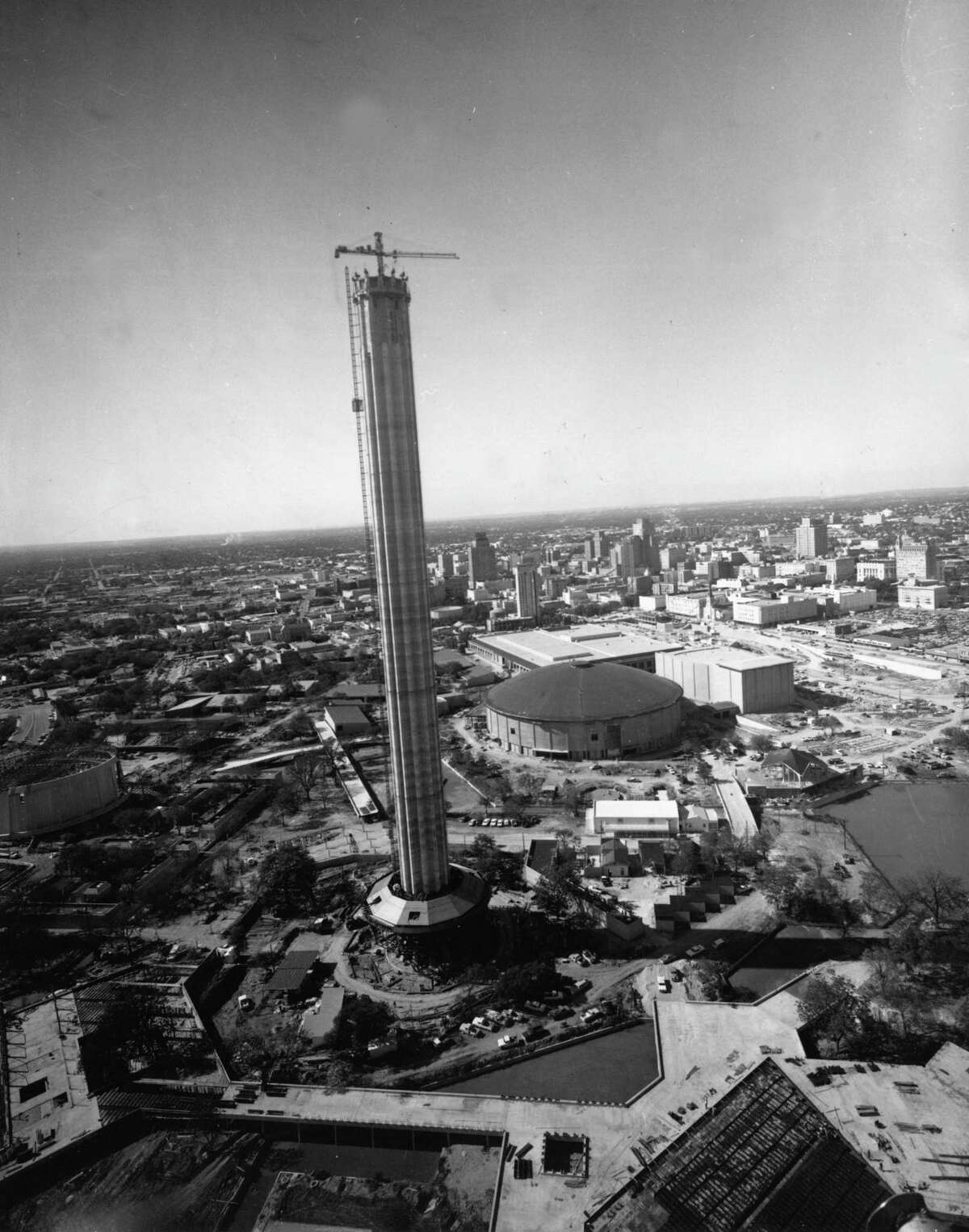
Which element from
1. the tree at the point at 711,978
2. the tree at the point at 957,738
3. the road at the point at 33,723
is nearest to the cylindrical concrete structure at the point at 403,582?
the tree at the point at 711,978

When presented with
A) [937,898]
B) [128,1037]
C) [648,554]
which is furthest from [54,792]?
[648,554]

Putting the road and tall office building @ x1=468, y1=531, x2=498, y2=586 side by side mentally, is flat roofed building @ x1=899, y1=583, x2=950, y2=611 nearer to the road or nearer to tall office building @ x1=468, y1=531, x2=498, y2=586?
tall office building @ x1=468, y1=531, x2=498, y2=586

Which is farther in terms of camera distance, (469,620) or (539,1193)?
(469,620)

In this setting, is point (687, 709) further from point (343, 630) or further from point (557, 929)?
point (343, 630)

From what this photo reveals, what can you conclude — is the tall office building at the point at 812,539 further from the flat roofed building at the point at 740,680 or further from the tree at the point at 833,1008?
the tree at the point at 833,1008

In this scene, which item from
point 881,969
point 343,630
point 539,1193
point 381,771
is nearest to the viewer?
point 539,1193

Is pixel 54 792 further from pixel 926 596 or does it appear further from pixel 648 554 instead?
pixel 648 554

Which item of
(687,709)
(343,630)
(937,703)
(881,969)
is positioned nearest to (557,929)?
(881,969)
